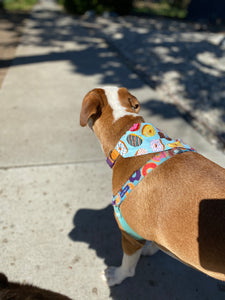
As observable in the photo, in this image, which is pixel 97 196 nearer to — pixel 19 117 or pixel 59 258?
pixel 59 258

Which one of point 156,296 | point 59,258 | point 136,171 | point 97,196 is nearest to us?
point 136,171

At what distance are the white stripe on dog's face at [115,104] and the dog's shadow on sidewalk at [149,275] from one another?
4.01 ft

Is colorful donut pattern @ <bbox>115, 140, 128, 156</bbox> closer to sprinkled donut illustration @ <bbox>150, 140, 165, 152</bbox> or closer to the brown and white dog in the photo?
the brown and white dog

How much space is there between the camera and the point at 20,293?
129 centimetres

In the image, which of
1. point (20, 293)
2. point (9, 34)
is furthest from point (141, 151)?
point (9, 34)

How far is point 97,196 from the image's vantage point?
9.44 ft

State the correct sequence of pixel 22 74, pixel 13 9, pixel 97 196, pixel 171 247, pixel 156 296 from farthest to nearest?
pixel 13 9 → pixel 22 74 → pixel 97 196 → pixel 156 296 → pixel 171 247

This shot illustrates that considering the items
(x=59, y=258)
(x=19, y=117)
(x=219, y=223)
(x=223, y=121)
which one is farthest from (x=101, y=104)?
(x=223, y=121)

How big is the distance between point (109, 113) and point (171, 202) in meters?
0.90

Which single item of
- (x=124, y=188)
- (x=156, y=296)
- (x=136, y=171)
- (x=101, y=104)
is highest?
(x=101, y=104)

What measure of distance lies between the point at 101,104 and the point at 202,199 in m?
1.10

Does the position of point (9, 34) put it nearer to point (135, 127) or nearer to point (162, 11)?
point (135, 127)

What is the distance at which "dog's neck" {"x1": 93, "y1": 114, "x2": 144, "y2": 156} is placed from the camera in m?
1.94

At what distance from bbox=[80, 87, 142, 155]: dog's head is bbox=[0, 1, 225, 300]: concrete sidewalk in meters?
1.03
